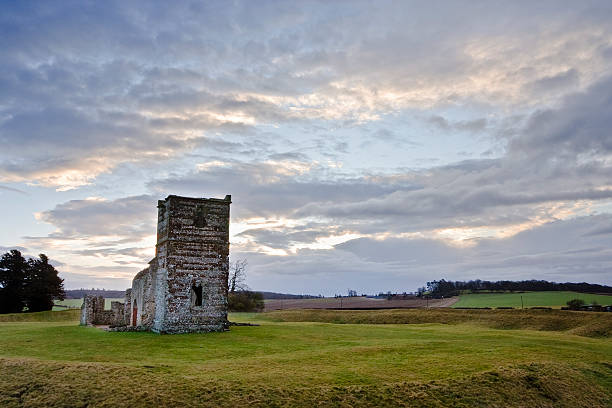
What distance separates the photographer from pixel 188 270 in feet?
98.8

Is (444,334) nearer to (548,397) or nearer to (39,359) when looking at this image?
(548,397)

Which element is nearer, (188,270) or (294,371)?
(294,371)

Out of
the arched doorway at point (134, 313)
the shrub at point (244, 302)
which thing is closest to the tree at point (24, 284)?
the shrub at point (244, 302)

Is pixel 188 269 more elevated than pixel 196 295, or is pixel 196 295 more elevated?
pixel 188 269

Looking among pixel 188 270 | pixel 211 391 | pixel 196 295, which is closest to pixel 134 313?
pixel 196 295

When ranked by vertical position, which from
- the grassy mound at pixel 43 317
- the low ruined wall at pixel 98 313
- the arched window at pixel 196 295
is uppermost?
the arched window at pixel 196 295

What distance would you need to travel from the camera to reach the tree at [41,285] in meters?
62.2

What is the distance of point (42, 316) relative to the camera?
5447cm

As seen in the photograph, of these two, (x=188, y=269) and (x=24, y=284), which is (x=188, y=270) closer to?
(x=188, y=269)

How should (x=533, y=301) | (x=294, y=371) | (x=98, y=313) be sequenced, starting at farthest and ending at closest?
(x=533, y=301) → (x=98, y=313) → (x=294, y=371)

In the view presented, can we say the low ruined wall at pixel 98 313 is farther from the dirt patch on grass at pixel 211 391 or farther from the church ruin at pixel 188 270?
the dirt patch on grass at pixel 211 391

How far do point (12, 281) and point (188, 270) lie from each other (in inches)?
1753

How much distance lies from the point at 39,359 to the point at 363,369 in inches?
489

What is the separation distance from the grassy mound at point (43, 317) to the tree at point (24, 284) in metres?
7.46
